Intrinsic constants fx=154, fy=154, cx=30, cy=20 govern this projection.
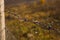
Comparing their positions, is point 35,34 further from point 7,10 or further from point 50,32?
point 7,10

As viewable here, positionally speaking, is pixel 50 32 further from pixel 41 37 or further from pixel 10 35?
pixel 10 35

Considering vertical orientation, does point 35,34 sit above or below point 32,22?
below

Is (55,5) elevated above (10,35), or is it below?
above

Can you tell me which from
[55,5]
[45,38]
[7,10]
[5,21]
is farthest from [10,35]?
[55,5]

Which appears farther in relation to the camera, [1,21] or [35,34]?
[1,21]

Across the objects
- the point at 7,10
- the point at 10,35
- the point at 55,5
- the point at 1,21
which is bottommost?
the point at 10,35

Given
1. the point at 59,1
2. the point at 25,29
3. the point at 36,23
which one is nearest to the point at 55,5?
the point at 59,1
